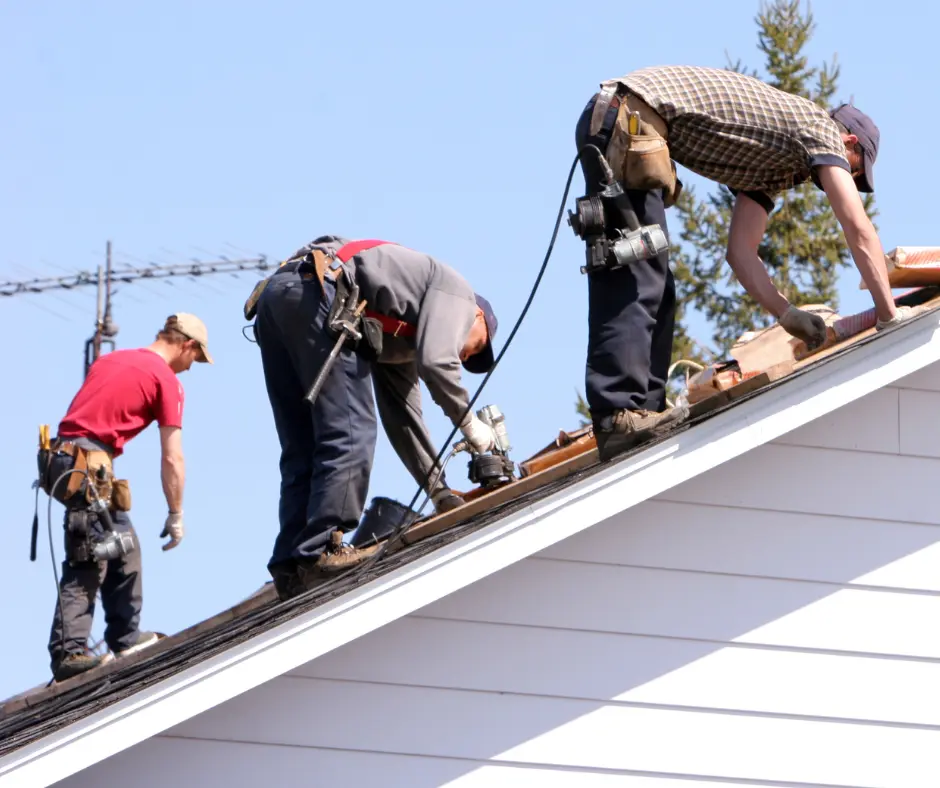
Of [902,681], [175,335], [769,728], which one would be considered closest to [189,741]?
[769,728]

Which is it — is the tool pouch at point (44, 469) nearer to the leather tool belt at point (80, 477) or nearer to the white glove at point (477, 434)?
the leather tool belt at point (80, 477)

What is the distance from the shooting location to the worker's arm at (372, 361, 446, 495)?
6758 millimetres

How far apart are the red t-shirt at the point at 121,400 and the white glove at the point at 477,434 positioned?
1.91 m

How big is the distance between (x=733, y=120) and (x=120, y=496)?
3412 mm

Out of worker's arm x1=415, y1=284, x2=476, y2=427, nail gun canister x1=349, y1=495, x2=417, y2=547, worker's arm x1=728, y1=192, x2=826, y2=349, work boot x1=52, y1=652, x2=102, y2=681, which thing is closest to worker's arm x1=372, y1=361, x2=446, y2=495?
nail gun canister x1=349, y1=495, x2=417, y2=547

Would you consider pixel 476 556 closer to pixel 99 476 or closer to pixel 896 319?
pixel 896 319

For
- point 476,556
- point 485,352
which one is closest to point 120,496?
point 485,352

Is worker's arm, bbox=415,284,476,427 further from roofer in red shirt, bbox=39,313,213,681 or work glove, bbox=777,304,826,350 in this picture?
roofer in red shirt, bbox=39,313,213,681

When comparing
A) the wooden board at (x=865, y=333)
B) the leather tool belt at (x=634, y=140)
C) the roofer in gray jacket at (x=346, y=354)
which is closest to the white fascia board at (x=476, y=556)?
the wooden board at (x=865, y=333)

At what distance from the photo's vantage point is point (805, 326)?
6461 millimetres

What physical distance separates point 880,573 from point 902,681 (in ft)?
1.23

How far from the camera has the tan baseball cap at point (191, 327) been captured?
7.84m

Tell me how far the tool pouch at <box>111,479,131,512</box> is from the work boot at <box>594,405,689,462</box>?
2777 millimetres

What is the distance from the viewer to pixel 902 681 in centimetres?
556
